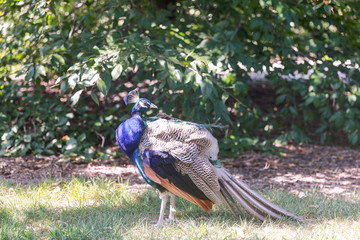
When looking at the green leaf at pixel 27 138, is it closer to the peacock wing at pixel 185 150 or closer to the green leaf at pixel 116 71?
the green leaf at pixel 116 71

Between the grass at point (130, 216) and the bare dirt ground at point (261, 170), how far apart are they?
1.37 feet

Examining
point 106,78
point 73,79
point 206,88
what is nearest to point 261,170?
point 206,88

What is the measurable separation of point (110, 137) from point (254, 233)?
3389mm

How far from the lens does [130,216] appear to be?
375 cm

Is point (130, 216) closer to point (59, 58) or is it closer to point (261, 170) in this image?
point (59, 58)

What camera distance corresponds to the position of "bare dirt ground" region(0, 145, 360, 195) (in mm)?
4910

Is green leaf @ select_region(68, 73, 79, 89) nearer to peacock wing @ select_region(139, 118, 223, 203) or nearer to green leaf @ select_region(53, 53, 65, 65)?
green leaf @ select_region(53, 53, 65, 65)

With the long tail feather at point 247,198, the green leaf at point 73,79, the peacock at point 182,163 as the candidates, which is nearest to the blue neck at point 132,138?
the peacock at point 182,163

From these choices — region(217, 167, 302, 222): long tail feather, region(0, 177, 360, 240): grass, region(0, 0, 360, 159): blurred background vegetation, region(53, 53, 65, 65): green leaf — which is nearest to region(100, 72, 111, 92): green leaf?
region(0, 0, 360, 159): blurred background vegetation

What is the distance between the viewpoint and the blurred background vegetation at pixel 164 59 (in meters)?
4.55

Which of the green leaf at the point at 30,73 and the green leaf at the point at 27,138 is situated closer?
the green leaf at the point at 30,73

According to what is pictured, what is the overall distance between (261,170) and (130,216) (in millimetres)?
2365

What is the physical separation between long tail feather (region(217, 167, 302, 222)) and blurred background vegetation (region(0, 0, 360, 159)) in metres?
1.00

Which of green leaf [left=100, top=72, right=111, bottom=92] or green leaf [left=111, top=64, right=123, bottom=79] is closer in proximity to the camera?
green leaf [left=111, top=64, right=123, bottom=79]
